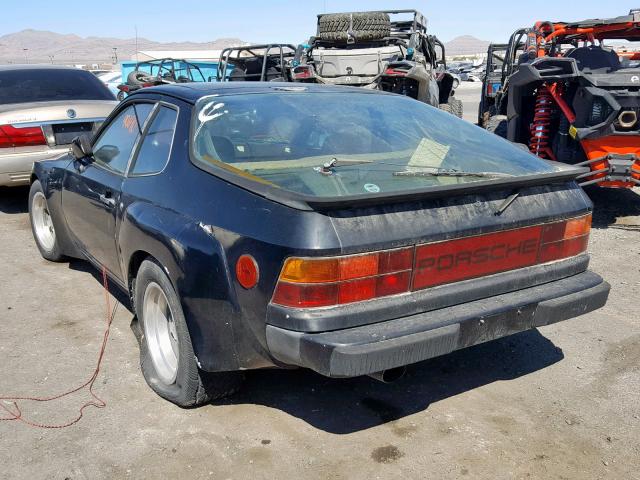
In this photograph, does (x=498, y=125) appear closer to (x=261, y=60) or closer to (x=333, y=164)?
(x=261, y=60)

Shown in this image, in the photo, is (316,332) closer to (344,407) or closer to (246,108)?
(344,407)

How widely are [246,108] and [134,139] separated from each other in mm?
773

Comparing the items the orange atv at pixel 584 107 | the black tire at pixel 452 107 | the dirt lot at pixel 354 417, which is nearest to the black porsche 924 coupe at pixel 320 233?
the dirt lot at pixel 354 417

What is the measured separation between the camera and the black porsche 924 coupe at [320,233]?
236cm

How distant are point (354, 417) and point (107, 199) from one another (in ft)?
6.09

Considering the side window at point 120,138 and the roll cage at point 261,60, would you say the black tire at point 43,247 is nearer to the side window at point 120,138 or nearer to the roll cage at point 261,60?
the side window at point 120,138

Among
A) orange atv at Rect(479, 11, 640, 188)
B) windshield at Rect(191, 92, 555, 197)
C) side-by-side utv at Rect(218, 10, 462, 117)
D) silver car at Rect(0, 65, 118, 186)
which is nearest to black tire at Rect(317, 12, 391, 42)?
side-by-side utv at Rect(218, 10, 462, 117)

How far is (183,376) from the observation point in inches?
114

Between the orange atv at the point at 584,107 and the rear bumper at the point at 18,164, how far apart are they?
16.7ft

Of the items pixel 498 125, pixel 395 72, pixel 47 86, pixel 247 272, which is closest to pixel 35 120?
pixel 47 86

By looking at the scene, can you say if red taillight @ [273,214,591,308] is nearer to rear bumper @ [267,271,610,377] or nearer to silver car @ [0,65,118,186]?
rear bumper @ [267,271,610,377]

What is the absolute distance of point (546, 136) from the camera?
6.74 metres

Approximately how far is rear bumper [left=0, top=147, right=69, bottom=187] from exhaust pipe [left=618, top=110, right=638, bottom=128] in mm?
5641

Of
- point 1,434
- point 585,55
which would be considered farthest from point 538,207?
point 585,55
